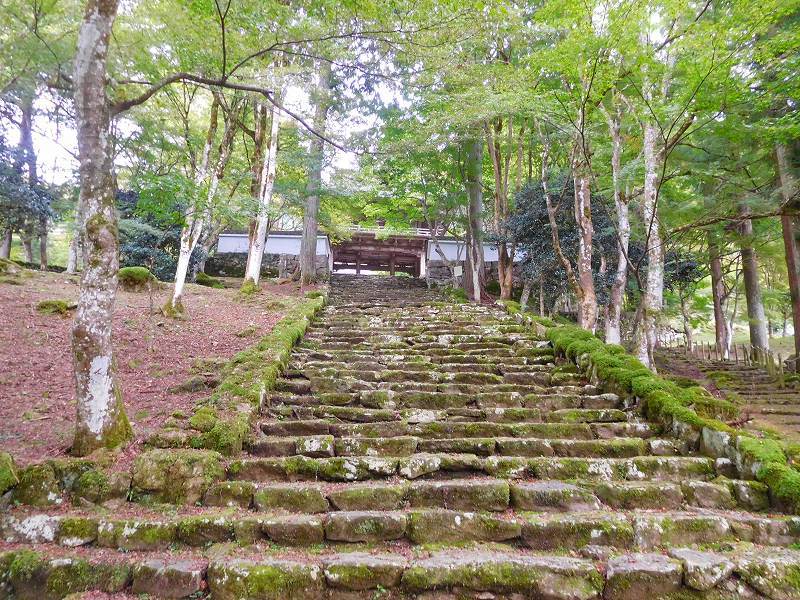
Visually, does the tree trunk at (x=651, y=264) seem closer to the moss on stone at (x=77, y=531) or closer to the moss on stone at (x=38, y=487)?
the moss on stone at (x=77, y=531)

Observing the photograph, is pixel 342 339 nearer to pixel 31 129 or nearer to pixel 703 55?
pixel 703 55

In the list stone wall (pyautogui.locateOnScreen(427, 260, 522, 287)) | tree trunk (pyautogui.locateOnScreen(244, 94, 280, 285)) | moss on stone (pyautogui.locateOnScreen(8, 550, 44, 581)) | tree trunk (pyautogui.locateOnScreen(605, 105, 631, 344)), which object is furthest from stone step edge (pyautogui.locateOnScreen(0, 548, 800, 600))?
stone wall (pyautogui.locateOnScreen(427, 260, 522, 287))

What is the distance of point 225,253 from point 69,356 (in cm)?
1368

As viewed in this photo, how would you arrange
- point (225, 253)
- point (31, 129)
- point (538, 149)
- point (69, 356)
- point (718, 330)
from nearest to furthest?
1. point (69, 356)
2. point (31, 129)
3. point (538, 149)
4. point (718, 330)
5. point (225, 253)

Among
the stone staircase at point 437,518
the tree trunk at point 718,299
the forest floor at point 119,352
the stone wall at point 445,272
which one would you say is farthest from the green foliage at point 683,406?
the tree trunk at point 718,299

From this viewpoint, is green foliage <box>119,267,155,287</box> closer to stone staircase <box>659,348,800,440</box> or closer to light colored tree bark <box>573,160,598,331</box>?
light colored tree bark <box>573,160,598,331</box>

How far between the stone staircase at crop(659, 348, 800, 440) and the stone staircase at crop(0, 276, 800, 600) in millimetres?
2052

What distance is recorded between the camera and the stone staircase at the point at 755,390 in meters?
7.33

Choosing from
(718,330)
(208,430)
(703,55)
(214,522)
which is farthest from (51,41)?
(718,330)

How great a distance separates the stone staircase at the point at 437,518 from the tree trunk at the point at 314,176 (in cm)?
831

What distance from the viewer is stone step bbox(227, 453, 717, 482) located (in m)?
3.77

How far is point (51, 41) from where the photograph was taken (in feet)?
25.3

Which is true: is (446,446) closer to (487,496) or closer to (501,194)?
(487,496)

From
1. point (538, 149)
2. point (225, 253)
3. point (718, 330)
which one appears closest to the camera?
point (538, 149)
